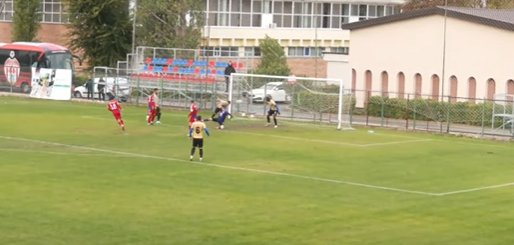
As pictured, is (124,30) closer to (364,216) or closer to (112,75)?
(112,75)

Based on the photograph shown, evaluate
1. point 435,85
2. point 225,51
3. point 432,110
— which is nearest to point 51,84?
point 225,51

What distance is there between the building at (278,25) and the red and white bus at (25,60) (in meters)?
6.78

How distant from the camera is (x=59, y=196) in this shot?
27.2 metres

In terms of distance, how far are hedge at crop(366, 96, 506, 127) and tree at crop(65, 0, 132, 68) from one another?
27450mm

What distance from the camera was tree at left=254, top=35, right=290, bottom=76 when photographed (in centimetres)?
7081

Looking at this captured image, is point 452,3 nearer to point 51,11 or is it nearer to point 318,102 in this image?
point 318,102

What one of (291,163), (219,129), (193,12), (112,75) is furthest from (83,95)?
(291,163)

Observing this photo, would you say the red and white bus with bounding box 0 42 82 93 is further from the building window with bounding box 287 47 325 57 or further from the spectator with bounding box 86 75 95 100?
the building window with bounding box 287 47 325 57

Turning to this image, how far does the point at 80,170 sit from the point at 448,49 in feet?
95.6

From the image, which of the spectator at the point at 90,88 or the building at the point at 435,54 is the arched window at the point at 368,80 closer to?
the building at the point at 435,54

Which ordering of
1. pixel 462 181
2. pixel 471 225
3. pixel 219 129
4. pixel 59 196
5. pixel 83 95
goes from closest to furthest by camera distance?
pixel 471 225 < pixel 59 196 < pixel 462 181 < pixel 219 129 < pixel 83 95

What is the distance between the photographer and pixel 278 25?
8306 centimetres

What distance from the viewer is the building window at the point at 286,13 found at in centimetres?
7944

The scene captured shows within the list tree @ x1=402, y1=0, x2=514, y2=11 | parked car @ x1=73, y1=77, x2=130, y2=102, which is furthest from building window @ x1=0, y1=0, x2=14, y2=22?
tree @ x1=402, y1=0, x2=514, y2=11
